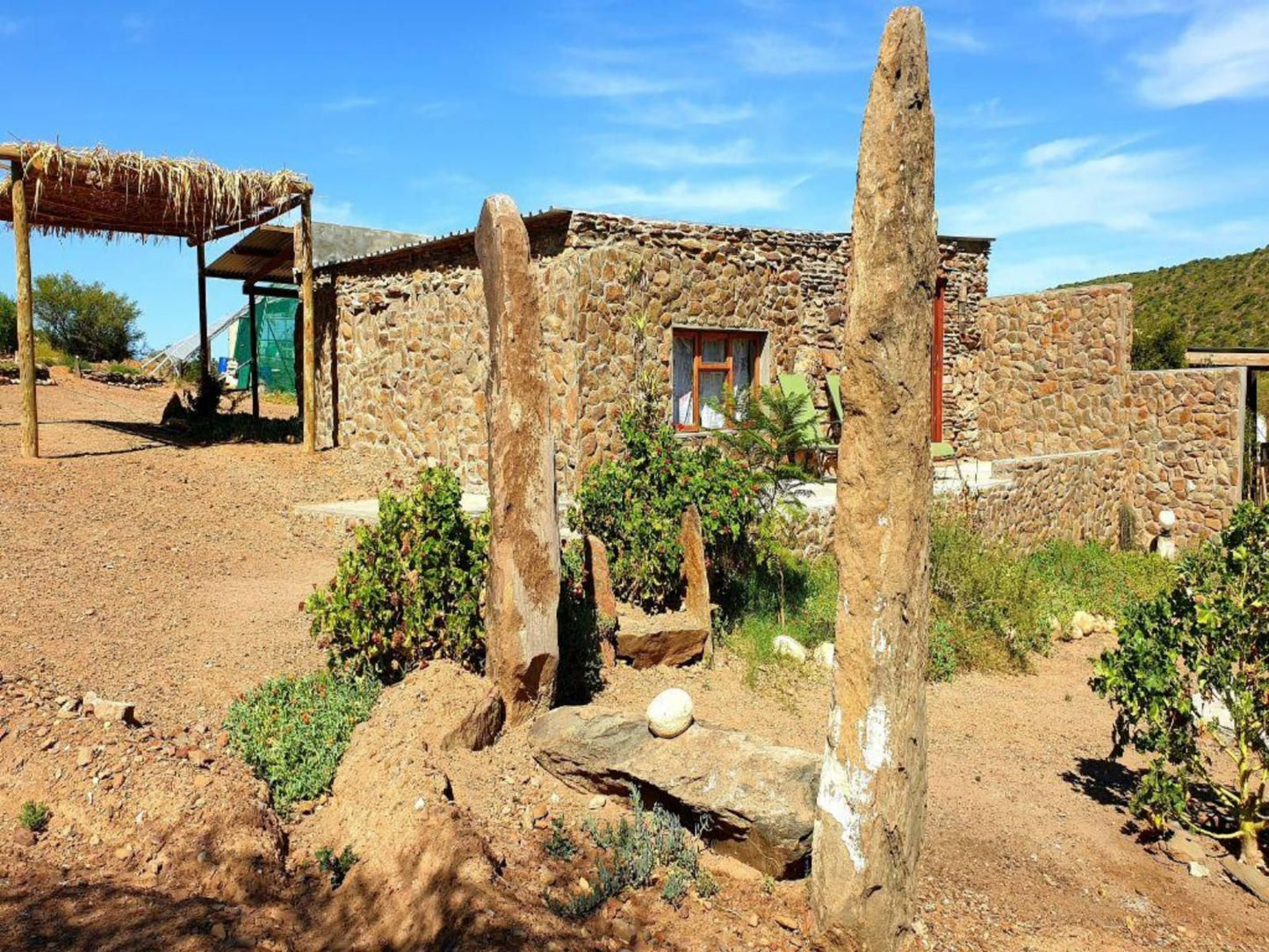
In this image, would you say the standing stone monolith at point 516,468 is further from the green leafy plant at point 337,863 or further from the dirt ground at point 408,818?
the green leafy plant at point 337,863

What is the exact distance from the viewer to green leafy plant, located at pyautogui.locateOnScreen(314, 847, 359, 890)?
429cm

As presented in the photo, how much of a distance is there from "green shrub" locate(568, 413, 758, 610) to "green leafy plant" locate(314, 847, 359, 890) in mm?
3887

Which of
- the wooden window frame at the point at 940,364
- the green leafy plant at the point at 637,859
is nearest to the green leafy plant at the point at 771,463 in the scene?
the green leafy plant at the point at 637,859

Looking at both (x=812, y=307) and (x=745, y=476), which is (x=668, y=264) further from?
(x=745, y=476)

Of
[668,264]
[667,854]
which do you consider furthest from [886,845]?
[668,264]

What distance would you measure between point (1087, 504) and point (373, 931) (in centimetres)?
1204

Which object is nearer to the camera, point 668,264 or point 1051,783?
point 1051,783

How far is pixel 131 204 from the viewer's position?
44.4 feet

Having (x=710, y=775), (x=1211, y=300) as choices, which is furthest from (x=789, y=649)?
(x=1211, y=300)

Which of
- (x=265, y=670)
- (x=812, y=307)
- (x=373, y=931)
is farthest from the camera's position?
(x=812, y=307)

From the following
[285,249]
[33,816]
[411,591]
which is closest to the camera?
[33,816]

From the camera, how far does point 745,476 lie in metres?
8.23

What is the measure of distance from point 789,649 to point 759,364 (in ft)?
18.7

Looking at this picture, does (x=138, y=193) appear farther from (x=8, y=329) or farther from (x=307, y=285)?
(x=8, y=329)
